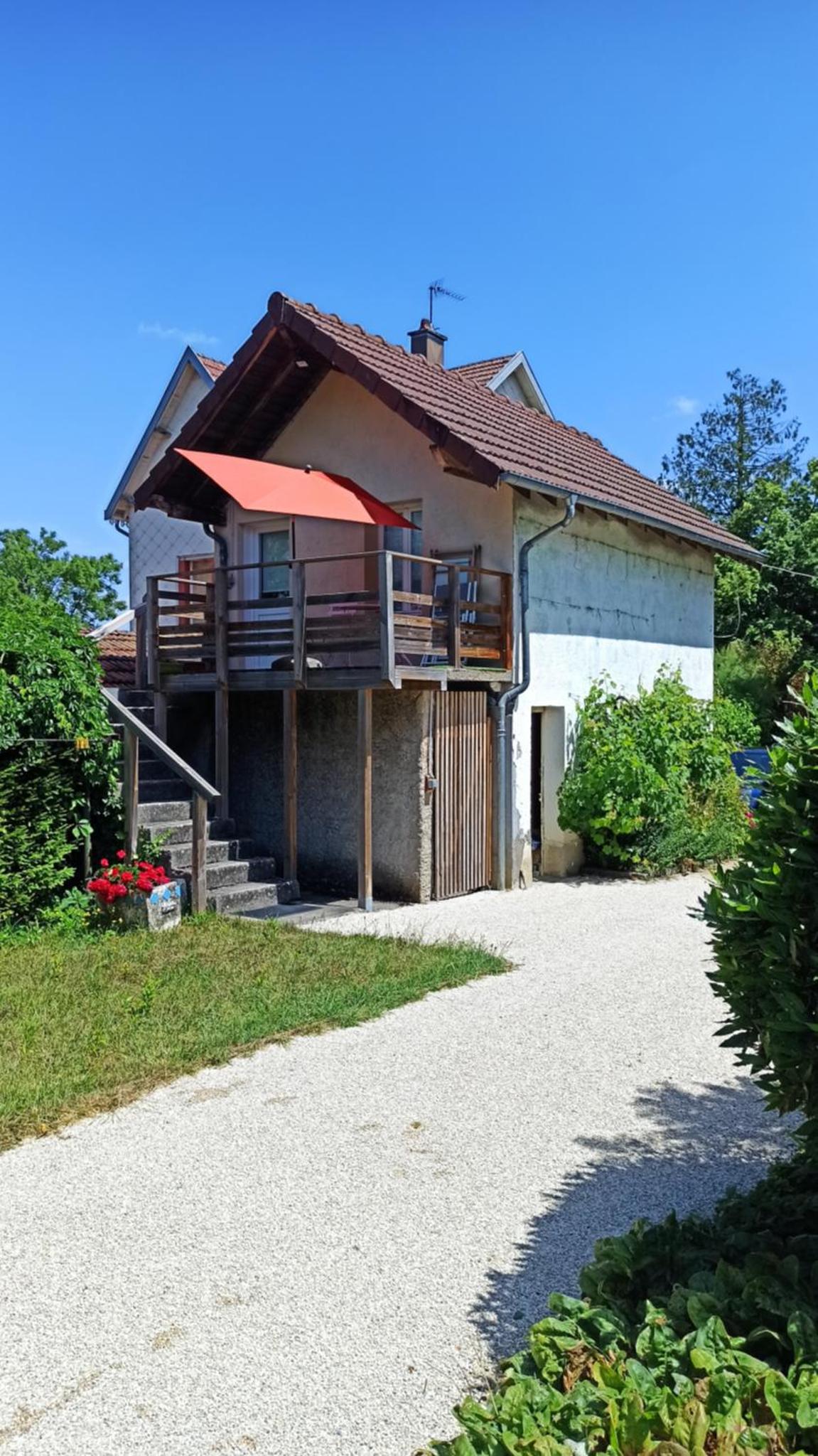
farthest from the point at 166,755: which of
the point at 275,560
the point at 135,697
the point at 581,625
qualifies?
the point at 581,625

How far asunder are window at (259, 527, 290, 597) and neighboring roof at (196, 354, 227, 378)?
27.4ft

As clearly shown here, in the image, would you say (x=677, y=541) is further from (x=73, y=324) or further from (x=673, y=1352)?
(x=673, y=1352)

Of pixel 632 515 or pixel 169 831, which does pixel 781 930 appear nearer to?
pixel 169 831

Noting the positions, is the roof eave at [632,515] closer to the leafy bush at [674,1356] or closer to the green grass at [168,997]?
the green grass at [168,997]

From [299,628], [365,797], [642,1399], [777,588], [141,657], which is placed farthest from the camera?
[777,588]

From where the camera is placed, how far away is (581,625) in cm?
1409

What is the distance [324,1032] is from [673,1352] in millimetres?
4242

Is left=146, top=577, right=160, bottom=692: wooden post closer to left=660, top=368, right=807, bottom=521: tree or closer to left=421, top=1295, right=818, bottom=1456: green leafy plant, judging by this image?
left=421, top=1295, right=818, bottom=1456: green leafy plant

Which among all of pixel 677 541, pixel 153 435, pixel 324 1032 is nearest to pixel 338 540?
pixel 677 541

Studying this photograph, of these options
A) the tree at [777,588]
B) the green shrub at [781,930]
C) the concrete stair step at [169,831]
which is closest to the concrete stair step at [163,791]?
the concrete stair step at [169,831]

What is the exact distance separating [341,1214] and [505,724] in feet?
28.9

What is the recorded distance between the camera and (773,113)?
9.55m

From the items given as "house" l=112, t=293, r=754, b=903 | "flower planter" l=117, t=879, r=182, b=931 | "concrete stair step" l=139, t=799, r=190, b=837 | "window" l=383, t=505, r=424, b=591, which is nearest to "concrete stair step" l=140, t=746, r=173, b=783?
"concrete stair step" l=139, t=799, r=190, b=837

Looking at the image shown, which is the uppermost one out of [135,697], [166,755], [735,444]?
[735,444]
